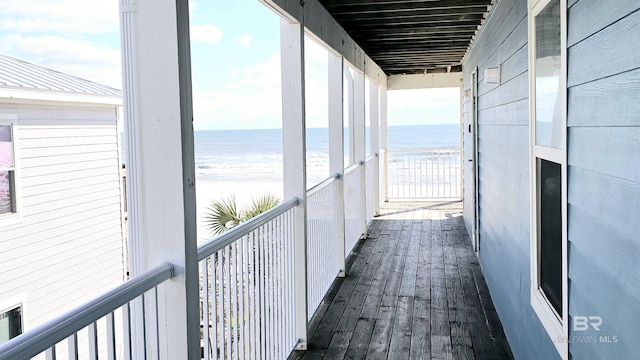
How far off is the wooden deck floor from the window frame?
7.63ft

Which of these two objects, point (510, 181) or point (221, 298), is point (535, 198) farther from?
point (221, 298)

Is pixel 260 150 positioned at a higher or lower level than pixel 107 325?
higher

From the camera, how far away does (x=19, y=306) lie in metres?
4.43

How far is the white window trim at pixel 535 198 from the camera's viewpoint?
5.95 feet

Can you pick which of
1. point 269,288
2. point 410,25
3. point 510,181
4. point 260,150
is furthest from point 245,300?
point 260,150

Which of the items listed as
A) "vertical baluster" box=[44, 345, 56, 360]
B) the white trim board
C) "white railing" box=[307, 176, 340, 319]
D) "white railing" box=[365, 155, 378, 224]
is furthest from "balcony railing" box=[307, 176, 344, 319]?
the white trim board

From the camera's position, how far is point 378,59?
793 centimetres

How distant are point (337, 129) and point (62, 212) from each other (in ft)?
8.69

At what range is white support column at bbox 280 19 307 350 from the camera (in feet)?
11.1

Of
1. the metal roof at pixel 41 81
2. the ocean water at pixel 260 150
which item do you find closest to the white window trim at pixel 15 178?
the metal roof at pixel 41 81

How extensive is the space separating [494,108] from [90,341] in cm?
341

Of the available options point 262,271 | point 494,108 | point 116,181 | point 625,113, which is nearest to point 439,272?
point 494,108

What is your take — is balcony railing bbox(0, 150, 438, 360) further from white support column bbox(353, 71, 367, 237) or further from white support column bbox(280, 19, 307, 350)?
white support column bbox(353, 71, 367, 237)

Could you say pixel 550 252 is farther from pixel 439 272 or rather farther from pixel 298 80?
pixel 439 272
